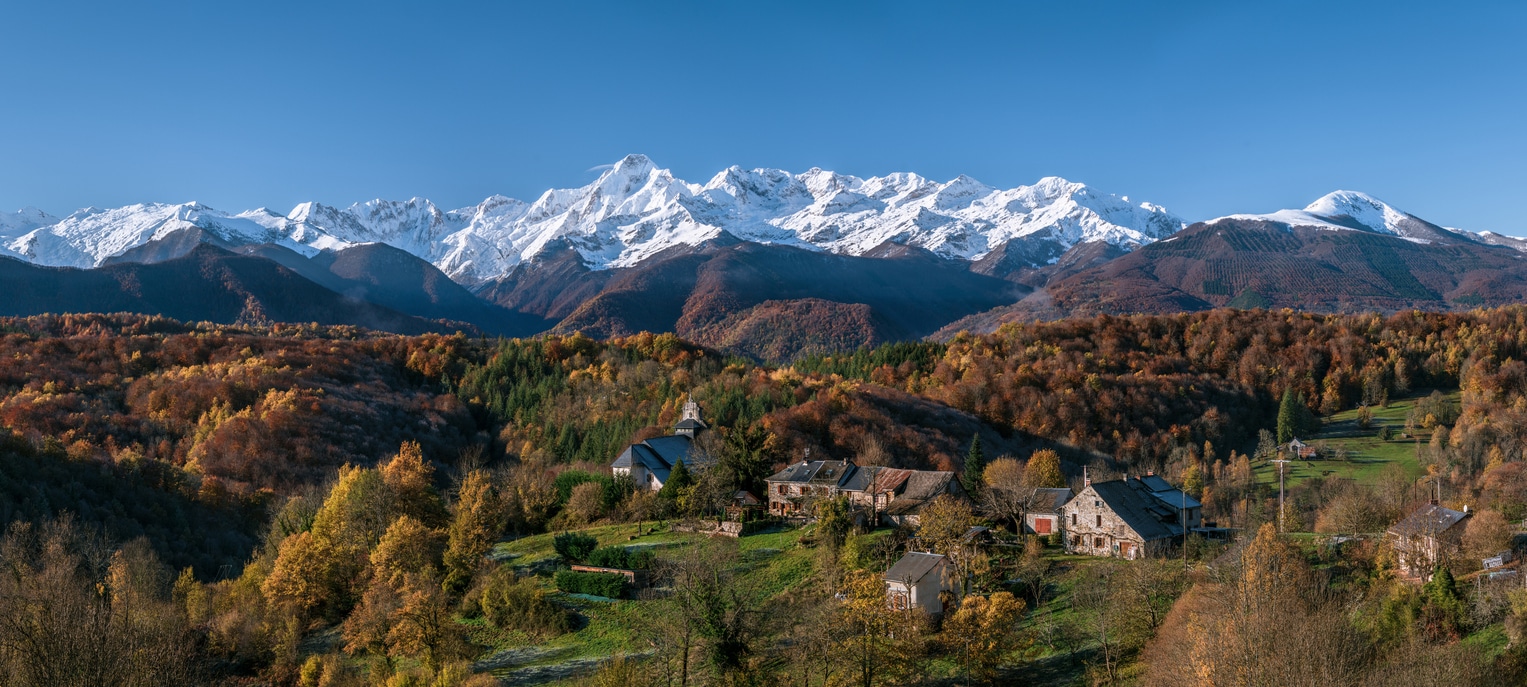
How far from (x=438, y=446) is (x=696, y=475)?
2560 inches

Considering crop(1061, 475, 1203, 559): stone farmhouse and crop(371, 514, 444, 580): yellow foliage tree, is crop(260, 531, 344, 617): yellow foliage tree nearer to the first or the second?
crop(371, 514, 444, 580): yellow foliage tree

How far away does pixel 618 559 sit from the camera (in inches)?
2138

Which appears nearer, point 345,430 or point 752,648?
point 752,648

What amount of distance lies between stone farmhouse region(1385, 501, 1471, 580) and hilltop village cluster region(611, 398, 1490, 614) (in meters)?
0.05

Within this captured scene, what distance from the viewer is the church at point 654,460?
7625 centimetres

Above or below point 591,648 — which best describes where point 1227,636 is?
above

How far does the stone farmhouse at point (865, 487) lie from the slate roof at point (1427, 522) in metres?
23.8

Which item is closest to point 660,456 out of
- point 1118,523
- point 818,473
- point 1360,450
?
point 818,473

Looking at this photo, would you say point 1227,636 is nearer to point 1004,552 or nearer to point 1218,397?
point 1004,552

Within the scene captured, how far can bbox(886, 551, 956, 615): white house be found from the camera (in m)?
45.4

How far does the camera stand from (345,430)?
401ft

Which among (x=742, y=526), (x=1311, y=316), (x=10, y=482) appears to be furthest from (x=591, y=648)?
(x=1311, y=316)

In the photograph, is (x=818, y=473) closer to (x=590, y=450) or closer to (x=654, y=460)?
(x=654, y=460)

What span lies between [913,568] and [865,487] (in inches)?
782
